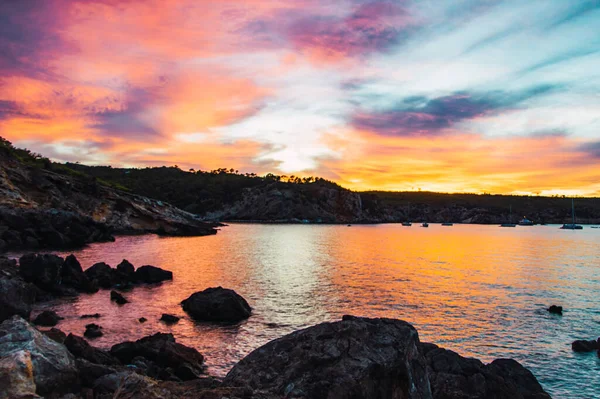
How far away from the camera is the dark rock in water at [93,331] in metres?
21.0

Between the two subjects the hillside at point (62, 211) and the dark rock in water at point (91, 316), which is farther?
the hillside at point (62, 211)

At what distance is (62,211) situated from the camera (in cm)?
6588

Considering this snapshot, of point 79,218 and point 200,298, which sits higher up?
point 79,218

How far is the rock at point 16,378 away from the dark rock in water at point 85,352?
838 centimetres

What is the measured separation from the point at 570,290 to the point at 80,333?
129 ft

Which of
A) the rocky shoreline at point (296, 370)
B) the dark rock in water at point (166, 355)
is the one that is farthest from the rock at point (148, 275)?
the rocky shoreline at point (296, 370)

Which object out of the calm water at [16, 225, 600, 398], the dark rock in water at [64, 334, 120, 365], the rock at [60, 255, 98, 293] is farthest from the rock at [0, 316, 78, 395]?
the rock at [60, 255, 98, 293]

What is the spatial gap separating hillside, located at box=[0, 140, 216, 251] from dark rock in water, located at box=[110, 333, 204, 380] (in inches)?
1776

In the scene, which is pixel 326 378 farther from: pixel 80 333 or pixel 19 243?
pixel 19 243

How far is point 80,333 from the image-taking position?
21469 mm

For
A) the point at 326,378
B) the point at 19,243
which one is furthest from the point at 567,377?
the point at 19,243

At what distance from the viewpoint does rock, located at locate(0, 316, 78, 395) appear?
30.3 feet

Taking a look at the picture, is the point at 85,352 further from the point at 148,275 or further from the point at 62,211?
the point at 62,211

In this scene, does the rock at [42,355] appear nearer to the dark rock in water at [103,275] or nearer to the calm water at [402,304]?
the calm water at [402,304]
